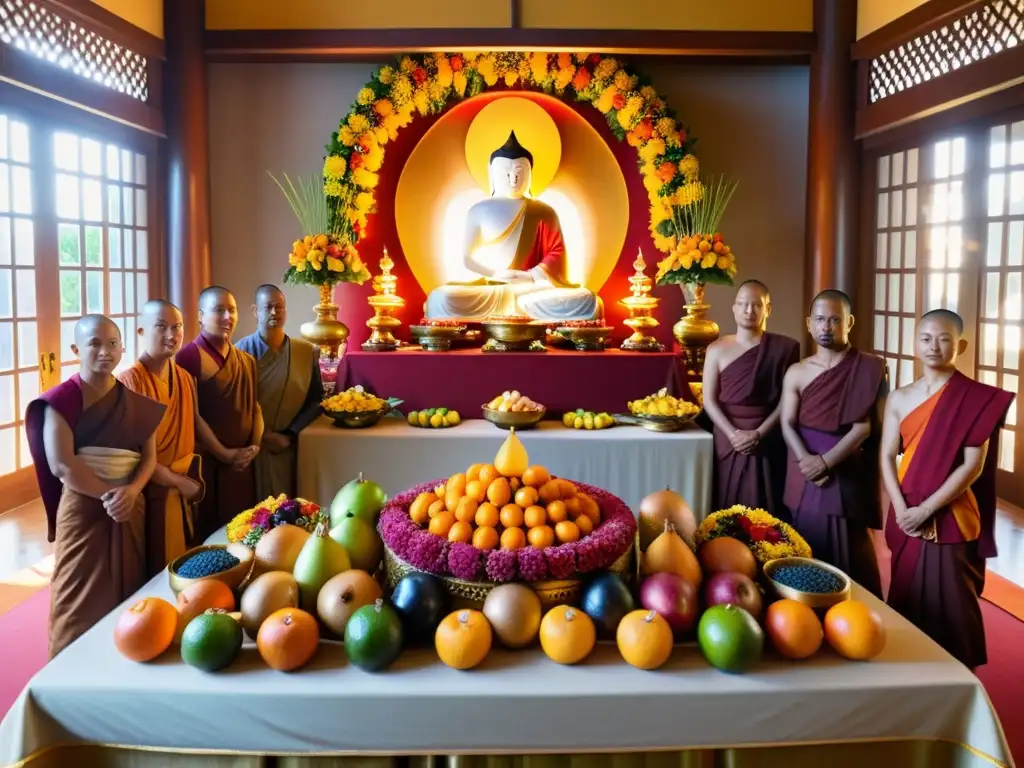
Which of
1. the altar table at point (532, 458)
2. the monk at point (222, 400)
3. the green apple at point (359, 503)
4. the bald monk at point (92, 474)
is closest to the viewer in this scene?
the green apple at point (359, 503)

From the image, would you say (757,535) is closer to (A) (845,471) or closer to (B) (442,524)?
(B) (442,524)

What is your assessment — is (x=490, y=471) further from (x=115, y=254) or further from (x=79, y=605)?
(x=115, y=254)

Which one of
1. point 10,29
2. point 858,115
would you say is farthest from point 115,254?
point 858,115

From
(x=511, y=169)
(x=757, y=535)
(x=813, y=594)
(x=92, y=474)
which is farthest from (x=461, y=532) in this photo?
(x=511, y=169)

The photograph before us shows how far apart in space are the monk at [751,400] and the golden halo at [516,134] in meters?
3.15

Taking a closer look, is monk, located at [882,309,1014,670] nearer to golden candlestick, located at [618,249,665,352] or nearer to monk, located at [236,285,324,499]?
golden candlestick, located at [618,249,665,352]

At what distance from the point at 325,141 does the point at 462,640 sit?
555 centimetres

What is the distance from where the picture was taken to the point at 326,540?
199 centimetres

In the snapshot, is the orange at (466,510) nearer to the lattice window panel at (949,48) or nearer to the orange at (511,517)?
the orange at (511,517)

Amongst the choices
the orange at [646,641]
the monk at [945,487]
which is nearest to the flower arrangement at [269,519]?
the orange at [646,641]

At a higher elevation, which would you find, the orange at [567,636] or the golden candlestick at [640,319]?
the golden candlestick at [640,319]

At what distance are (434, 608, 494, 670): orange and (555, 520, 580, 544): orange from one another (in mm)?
306

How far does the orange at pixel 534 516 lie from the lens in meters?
1.95

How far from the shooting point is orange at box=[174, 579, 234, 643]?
5.96 feet
